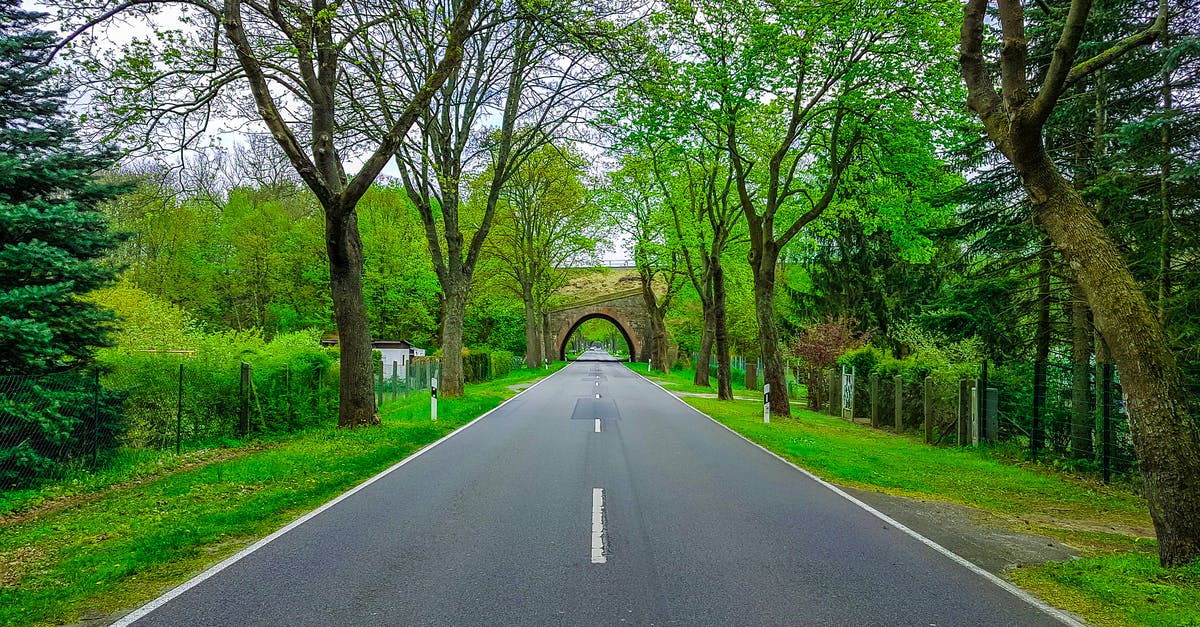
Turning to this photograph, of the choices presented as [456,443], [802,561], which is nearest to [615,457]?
[456,443]

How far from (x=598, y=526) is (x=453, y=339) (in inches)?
654

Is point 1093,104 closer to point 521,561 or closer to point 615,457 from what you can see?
point 615,457

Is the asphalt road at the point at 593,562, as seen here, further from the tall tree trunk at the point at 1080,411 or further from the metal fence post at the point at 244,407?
the tall tree trunk at the point at 1080,411

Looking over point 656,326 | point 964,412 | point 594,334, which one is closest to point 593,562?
point 964,412

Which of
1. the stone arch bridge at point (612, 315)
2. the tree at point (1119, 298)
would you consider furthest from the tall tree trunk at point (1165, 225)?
the stone arch bridge at point (612, 315)

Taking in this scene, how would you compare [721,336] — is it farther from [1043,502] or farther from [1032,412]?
[1043,502]

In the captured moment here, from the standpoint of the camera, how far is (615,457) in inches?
458

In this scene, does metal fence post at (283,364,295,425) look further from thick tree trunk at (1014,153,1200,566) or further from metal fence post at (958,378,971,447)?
metal fence post at (958,378,971,447)

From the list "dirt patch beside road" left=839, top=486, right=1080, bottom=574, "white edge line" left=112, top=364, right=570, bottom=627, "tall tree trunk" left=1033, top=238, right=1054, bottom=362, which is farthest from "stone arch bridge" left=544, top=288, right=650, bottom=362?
"dirt patch beside road" left=839, top=486, right=1080, bottom=574

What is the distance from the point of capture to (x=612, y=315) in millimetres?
72062

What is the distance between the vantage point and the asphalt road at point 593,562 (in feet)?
15.1

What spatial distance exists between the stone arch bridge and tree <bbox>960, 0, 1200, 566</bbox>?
208 feet

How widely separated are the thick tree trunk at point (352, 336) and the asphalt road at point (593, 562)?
207 inches

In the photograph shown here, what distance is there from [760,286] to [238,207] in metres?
31.4
